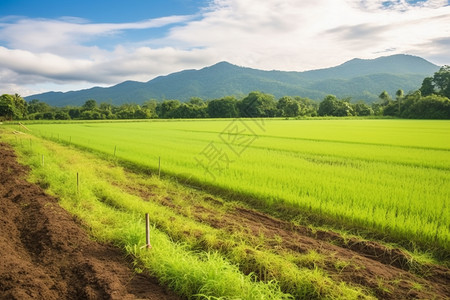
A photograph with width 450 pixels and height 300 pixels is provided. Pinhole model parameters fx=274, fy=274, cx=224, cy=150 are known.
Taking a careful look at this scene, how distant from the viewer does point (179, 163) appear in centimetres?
1139

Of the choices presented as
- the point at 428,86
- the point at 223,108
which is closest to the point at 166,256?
the point at 223,108

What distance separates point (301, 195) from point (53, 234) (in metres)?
5.38

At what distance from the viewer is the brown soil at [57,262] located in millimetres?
3383

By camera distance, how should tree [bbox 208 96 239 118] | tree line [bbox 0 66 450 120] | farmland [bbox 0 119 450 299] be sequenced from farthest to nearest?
tree [bbox 208 96 239 118], tree line [bbox 0 66 450 120], farmland [bbox 0 119 450 299]

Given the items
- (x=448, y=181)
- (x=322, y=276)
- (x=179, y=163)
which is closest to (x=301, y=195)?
(x=322, y=276)

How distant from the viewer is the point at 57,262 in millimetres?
4047

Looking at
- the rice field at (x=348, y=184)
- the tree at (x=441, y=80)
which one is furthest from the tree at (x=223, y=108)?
the rice field at (x=348, y=184)

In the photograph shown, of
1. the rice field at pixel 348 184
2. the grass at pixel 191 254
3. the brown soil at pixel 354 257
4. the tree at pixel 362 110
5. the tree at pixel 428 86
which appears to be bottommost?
the brown soil at pixel 354 257

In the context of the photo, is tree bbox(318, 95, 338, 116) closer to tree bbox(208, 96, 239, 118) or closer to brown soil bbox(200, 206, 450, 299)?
tree bbox(208, 96, 239, 118)

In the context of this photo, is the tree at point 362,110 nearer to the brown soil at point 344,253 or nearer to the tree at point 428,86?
the tree at point 428,86

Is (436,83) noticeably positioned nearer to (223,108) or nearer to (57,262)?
(223,108)

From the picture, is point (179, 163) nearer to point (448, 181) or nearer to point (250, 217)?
point (250, 217)

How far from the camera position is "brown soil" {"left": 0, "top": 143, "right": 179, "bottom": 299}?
3.38 metres

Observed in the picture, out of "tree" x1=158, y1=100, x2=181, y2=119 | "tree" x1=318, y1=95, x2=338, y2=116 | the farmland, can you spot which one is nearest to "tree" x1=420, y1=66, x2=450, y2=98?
"tree" x1=318, y1=95, x2=338, y2=116
